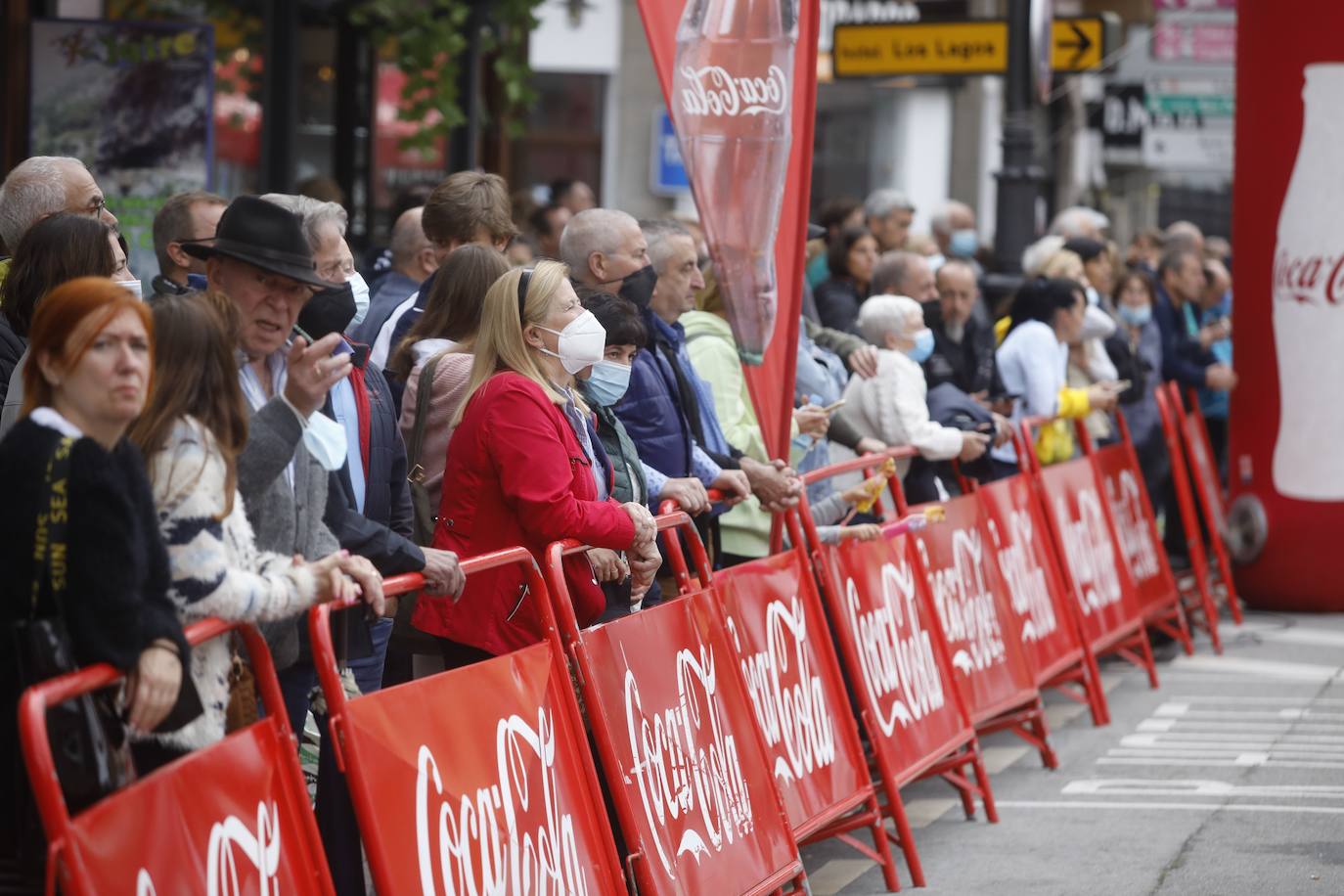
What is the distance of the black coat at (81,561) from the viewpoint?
142 inches

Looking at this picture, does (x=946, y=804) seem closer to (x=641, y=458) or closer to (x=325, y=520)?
(x=641, y=458)

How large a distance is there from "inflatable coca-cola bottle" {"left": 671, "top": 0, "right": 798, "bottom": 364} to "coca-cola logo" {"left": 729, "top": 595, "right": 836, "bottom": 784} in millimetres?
933

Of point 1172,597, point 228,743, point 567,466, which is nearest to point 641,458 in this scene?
point 567,466

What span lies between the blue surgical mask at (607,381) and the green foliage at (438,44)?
6309 millimetres

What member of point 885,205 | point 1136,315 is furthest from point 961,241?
point 885,205

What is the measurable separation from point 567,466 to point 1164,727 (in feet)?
15.7

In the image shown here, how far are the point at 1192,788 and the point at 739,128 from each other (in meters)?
3.28

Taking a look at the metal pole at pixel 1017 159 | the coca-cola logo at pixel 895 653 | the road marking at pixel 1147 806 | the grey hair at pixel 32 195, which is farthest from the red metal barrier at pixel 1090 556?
the grey hair at pixel 32 195

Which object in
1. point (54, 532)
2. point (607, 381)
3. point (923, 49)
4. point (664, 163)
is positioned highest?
point (923, 49)

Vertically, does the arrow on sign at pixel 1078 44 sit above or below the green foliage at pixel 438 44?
above

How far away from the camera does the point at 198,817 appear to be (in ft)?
12.2

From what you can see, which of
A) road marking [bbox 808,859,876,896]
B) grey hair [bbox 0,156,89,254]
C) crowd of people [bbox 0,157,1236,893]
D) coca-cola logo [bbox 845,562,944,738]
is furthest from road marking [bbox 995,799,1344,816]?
grey hair [bbox 0,156,89,254]

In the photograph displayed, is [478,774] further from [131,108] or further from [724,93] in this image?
[131,108]

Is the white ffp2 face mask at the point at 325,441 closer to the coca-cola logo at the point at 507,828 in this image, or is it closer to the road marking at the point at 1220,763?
the coca-cola logo at the point at 507,828
